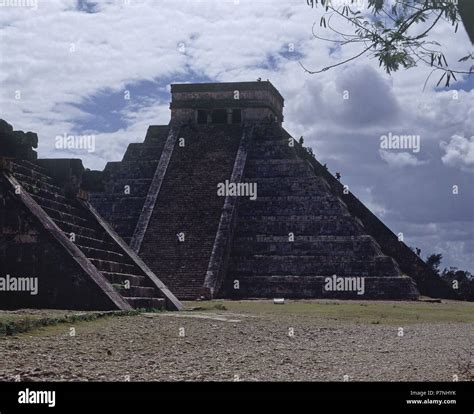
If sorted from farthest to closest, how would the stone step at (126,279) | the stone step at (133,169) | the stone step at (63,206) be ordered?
the stone step at (133,169) → the stone step at (63,206) → the stone step at (126,279)

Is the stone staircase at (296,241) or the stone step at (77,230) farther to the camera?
the stone staircase at (296,241)

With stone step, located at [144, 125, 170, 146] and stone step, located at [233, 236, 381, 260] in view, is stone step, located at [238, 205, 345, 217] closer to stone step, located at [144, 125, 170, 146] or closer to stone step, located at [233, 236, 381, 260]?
stone step, located at [233, 236, 381, 260]

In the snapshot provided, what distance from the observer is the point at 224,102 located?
39.6 m

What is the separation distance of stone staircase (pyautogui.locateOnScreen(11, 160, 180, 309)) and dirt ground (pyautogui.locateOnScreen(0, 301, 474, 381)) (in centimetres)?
270

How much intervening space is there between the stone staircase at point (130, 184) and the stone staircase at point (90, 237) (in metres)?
14.4

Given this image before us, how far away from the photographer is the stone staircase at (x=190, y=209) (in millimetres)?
30297

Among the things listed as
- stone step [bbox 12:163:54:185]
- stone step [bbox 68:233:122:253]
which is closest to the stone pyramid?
stone step [bbox 68:233:122:253]

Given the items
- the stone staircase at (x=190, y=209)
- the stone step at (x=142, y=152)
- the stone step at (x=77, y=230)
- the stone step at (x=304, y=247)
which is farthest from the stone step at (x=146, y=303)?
the stone step at (x=142, y=152)

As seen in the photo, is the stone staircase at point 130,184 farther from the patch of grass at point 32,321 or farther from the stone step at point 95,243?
the patch of grass at point 32,321

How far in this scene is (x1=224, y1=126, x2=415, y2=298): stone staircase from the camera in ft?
99.5

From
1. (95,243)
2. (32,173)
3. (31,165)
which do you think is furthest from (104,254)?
(31,165)

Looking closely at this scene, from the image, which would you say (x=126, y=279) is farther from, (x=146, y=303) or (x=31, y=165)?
(x=31, y=165)

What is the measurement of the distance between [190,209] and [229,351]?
24.2 m
